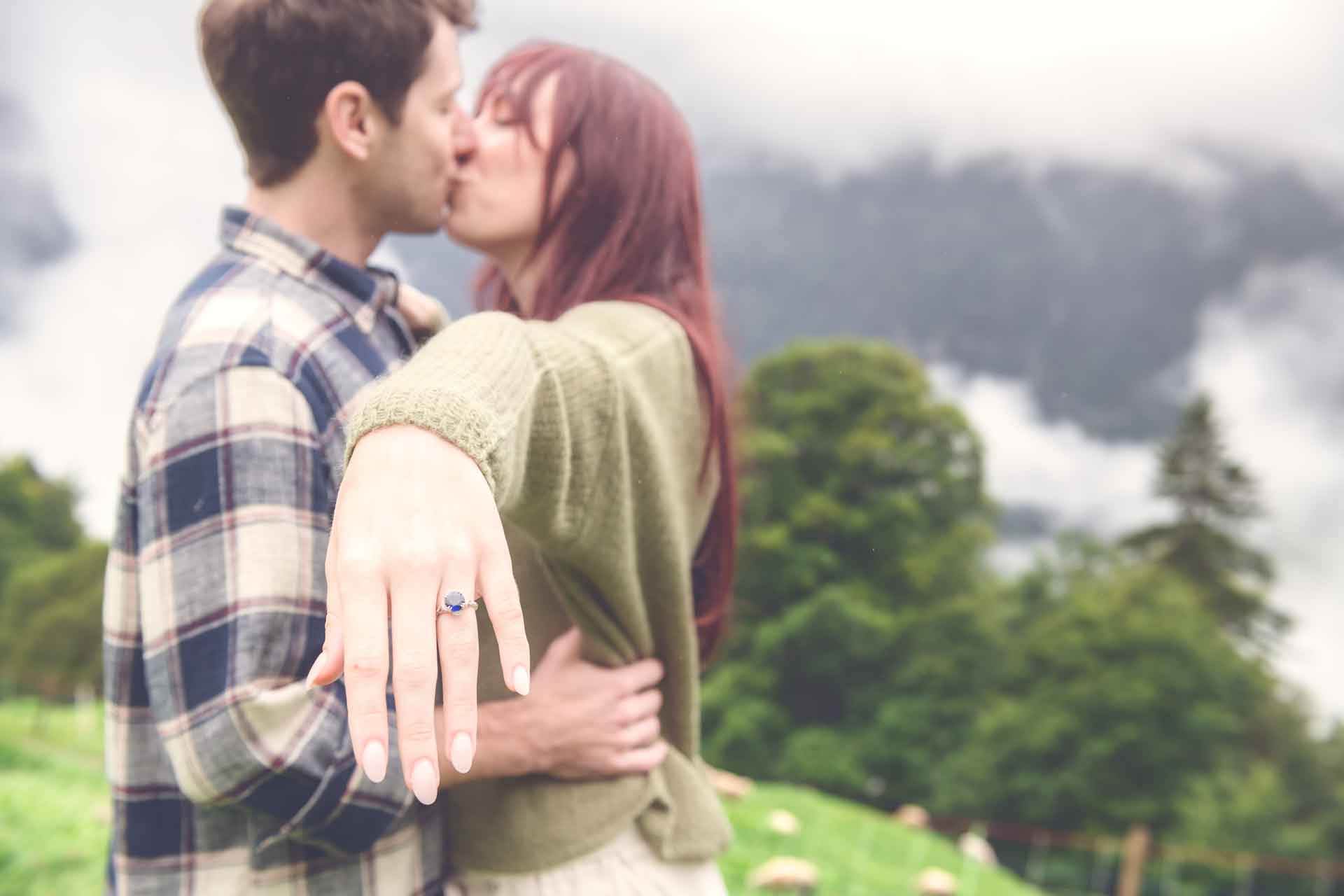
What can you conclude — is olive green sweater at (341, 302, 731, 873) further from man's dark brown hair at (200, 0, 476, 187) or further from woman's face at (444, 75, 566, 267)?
man's dark brown hair at (200, 0, 476, 187)

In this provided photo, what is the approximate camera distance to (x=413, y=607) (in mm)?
606

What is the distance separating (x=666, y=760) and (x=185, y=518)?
2.17 ft

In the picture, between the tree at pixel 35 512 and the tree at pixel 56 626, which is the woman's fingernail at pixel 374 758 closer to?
the tree at pixel 56 626

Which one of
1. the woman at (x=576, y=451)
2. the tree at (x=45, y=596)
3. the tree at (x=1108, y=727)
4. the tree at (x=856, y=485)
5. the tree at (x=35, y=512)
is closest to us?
the woman at (x=576, y=451)

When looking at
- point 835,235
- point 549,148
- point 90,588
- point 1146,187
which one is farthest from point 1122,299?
point 549,148

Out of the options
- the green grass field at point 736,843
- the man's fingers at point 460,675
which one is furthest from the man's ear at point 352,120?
the green grass field at point 736,843

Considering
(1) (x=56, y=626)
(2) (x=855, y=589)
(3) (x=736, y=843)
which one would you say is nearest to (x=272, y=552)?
(3) (x=736, y=843)

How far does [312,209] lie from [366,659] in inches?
42.9

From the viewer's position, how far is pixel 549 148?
161 cm

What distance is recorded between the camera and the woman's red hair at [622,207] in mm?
1536

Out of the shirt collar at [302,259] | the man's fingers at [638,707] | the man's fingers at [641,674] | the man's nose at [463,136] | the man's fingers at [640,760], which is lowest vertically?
the man's fingers at [640,760]

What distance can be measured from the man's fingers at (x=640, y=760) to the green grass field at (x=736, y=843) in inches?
140

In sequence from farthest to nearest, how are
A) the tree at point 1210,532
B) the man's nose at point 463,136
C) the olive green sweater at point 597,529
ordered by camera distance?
the tree at point 1210,532, the man's nose at point 463,136, the olive green sweater at point 597,529

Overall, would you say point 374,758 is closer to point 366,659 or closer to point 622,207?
point 366,659
